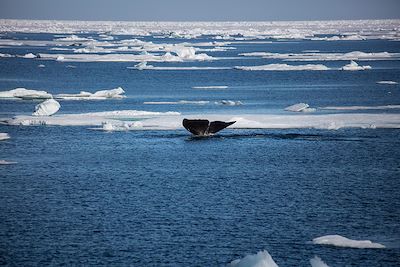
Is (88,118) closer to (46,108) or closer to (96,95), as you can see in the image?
(46,108)

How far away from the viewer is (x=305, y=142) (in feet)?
97.5

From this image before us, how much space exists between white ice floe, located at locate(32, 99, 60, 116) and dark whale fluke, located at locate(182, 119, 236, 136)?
6.82 meters

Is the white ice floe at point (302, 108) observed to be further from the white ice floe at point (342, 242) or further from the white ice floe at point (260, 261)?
the white ice floe at point (260, 261)

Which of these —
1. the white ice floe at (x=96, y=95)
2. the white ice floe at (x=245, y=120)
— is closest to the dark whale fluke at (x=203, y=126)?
the white ice floe at (x=245, y=120)

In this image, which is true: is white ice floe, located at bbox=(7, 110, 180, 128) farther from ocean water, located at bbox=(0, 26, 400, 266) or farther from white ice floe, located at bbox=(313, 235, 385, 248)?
white ice floe, located at bbox=(313, 235, 385, 248)

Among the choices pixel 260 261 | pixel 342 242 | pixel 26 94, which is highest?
pixel 26 94

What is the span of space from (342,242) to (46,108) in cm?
2084

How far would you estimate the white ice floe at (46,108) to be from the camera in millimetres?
34966

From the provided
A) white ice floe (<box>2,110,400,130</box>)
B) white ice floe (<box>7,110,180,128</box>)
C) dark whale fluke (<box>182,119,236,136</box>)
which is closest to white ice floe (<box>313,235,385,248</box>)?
dark whale fluke (<box>182,119,236,136</box>)

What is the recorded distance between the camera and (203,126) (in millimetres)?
31125

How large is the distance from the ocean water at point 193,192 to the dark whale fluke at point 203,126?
42cm

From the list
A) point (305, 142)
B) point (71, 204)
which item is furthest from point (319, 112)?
point (71, 204)

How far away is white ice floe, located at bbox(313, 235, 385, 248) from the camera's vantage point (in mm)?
16547

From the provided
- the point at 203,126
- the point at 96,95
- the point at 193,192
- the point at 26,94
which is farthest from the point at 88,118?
the point at 193,192
